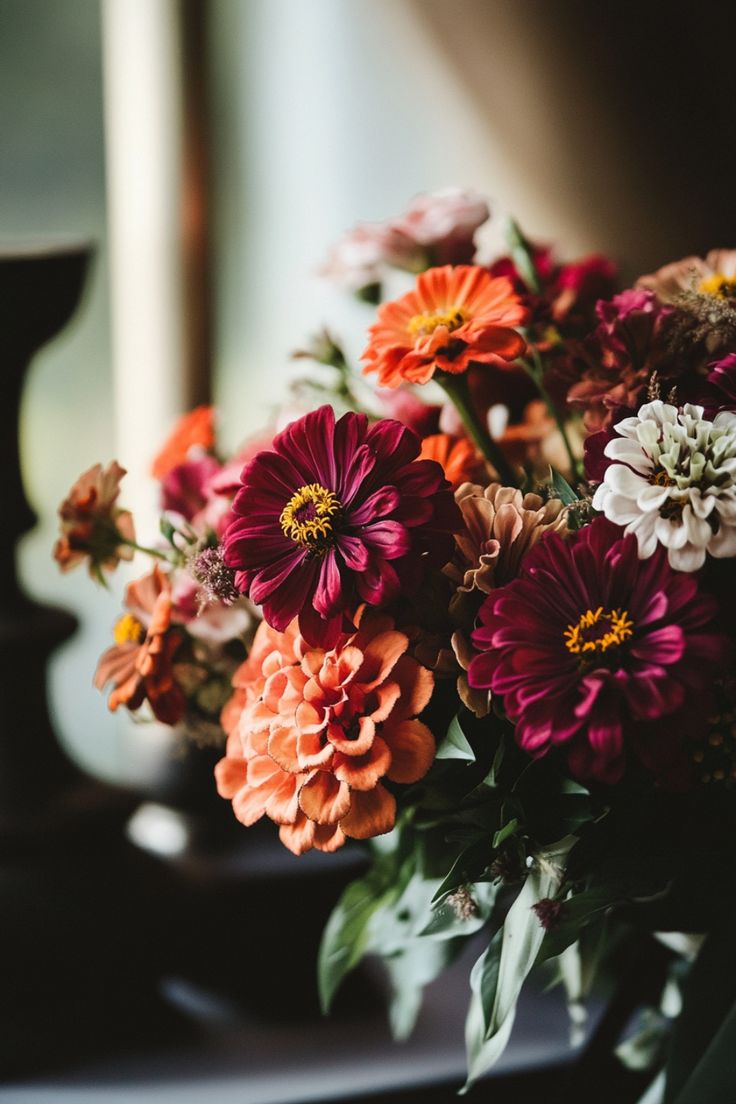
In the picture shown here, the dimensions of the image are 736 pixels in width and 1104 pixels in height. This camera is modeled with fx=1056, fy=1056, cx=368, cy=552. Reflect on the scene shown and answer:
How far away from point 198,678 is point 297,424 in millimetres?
182

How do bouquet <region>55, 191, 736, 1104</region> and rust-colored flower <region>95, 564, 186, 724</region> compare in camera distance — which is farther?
rust-colored flower <region>95, 564, 186, 724</region>

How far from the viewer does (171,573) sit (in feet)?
1.84

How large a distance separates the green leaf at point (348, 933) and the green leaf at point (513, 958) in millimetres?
123

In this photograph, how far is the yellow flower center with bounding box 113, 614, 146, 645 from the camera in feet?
1.78

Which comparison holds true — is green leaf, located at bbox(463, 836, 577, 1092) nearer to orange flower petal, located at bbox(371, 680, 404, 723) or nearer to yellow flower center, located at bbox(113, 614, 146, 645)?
orange flower petal, located at bbox(371, 680, 404, 723)

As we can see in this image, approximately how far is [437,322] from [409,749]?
0.67 ft

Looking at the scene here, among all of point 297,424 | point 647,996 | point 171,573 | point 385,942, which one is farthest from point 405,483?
point 647,996

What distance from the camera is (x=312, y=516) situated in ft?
1.43

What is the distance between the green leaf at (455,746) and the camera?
1.42 ft

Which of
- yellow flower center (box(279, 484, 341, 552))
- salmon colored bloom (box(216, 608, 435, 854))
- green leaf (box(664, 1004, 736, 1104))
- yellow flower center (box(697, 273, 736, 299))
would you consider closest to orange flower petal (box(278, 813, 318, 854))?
salmon colored bloom (box(216, 608, 435, 854))

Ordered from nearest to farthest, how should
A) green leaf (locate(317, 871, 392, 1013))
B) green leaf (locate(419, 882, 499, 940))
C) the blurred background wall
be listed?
green leaf (locate(419, 882, 499, 940)) → green leaf (locate(317, 871, 392, 1013)) → the blurred background wall

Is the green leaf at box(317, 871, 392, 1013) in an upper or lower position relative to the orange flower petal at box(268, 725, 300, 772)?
lower

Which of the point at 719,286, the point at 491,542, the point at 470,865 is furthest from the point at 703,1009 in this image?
the point at 719,286

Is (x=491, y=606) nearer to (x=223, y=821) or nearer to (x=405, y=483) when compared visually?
(x=405, y=483)
